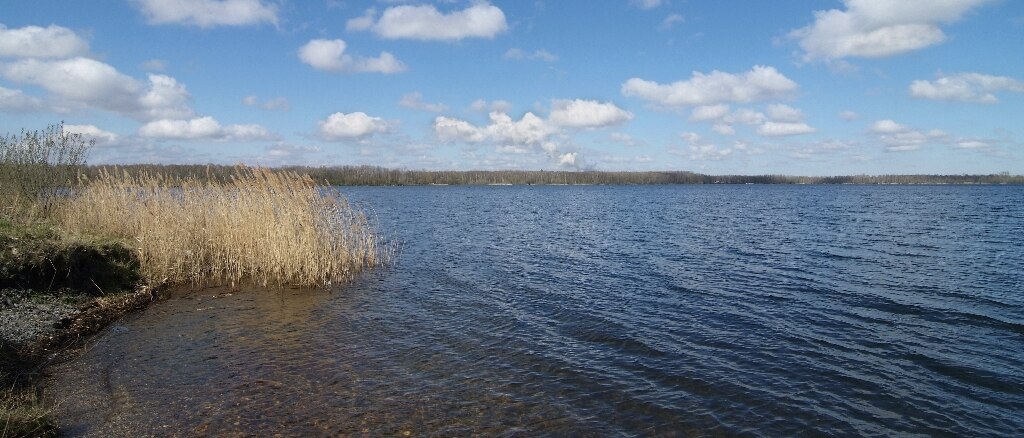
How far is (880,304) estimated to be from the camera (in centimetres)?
1457

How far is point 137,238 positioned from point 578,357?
41.9ft

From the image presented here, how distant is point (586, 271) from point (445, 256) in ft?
21.4

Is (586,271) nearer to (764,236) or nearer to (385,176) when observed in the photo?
(764,236)

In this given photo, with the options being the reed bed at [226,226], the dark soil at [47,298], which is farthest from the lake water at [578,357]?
the reed bed at [226,226]

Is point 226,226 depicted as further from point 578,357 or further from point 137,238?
point 578,357

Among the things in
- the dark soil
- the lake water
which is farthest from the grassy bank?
the lake water

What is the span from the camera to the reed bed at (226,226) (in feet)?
52.8

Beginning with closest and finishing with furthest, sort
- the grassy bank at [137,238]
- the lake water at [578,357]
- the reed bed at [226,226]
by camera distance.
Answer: the lake water at [578,357], the grassy bank at [137,238], the reed bed at [226,226]

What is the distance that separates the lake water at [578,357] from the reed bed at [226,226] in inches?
50.8

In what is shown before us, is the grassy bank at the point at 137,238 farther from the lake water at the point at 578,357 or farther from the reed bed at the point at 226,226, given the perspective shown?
the lake water at the point at 578,357

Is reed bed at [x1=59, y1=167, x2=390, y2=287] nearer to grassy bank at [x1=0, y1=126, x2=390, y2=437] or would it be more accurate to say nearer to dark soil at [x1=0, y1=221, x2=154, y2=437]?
grassy bank at [x1=0, y1=126, x2=390, y2=437]

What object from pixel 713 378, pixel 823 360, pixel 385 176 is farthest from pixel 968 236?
pixel 385 176

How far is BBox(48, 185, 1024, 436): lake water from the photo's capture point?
7781 millimetres

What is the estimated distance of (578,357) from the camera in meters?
10.5
